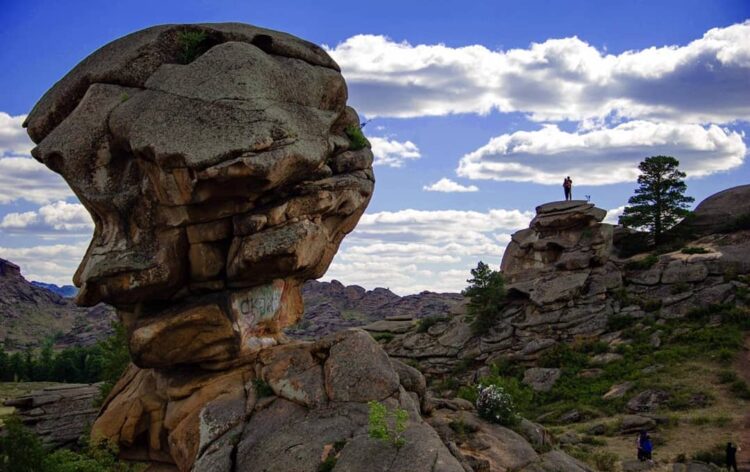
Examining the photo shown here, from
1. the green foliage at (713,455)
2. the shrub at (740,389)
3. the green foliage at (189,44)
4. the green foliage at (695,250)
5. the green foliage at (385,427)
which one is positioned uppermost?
the green foliage at (189,44)

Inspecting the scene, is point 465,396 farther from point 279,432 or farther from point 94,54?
point 94,54

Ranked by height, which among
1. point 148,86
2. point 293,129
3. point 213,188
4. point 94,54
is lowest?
point 213,188

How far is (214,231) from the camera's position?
25266 mm

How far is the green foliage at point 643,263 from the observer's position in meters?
57.2

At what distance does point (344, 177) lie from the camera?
2798 centimetres

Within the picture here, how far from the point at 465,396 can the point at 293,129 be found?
606 inches

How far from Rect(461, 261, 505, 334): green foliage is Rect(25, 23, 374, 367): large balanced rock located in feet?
117

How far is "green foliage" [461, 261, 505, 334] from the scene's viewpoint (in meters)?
60.3

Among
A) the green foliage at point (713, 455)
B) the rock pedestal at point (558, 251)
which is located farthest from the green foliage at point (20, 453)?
the rock pedestal at point (558, 251)

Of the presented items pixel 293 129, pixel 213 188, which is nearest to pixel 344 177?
pixel 293 129

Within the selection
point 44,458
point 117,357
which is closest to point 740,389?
point 117,357

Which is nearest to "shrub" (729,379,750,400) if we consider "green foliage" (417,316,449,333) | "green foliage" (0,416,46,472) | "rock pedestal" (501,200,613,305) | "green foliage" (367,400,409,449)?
"rock pedestal" (501,200,613,305)

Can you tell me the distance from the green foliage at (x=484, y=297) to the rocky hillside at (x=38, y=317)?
9336 centimetres

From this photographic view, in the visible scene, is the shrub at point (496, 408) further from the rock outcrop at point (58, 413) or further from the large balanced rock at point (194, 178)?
the rock outcrop at point (58, 413)
